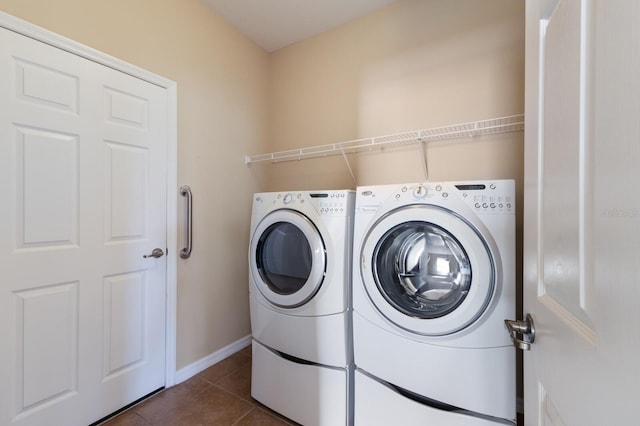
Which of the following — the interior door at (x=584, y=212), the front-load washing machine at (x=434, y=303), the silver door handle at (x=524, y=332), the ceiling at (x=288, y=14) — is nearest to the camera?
the interior door at (x=584, y=212)

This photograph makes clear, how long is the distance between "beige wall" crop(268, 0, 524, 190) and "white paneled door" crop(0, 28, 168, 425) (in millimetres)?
1137

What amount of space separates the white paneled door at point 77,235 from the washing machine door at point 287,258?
0.67 metres

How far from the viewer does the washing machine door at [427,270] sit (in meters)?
1.04

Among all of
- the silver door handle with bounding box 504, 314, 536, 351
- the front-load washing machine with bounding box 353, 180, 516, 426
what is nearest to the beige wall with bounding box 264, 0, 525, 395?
the front-load washing machine with bounding box 353, 180, 516, 426

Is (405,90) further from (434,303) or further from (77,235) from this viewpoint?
(77,235)

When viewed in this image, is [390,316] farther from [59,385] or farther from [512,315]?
[59,385]

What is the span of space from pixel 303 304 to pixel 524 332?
0.99 metres

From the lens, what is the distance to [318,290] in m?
1.38

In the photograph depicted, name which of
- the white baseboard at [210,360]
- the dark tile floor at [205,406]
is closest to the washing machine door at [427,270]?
the dark tile floor at [205,406]

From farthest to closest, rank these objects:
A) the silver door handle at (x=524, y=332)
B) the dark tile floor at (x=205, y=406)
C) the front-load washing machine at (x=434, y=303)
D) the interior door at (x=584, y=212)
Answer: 1. the dark tile floor at (x=205, y=406)
2. the front-load washing machine at (x=434, y=303)
3. the silver door handle at (x=524, y=332)
4. the interior door at (x=584, y=212)

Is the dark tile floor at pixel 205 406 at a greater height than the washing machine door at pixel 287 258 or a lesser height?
lesser

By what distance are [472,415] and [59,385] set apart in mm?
1925

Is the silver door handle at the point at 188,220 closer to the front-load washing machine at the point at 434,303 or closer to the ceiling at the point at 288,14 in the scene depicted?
the front-load washing machine at the point at 434,303

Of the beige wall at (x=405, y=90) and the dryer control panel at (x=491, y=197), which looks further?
the beige wall at (x=405, y=90)
